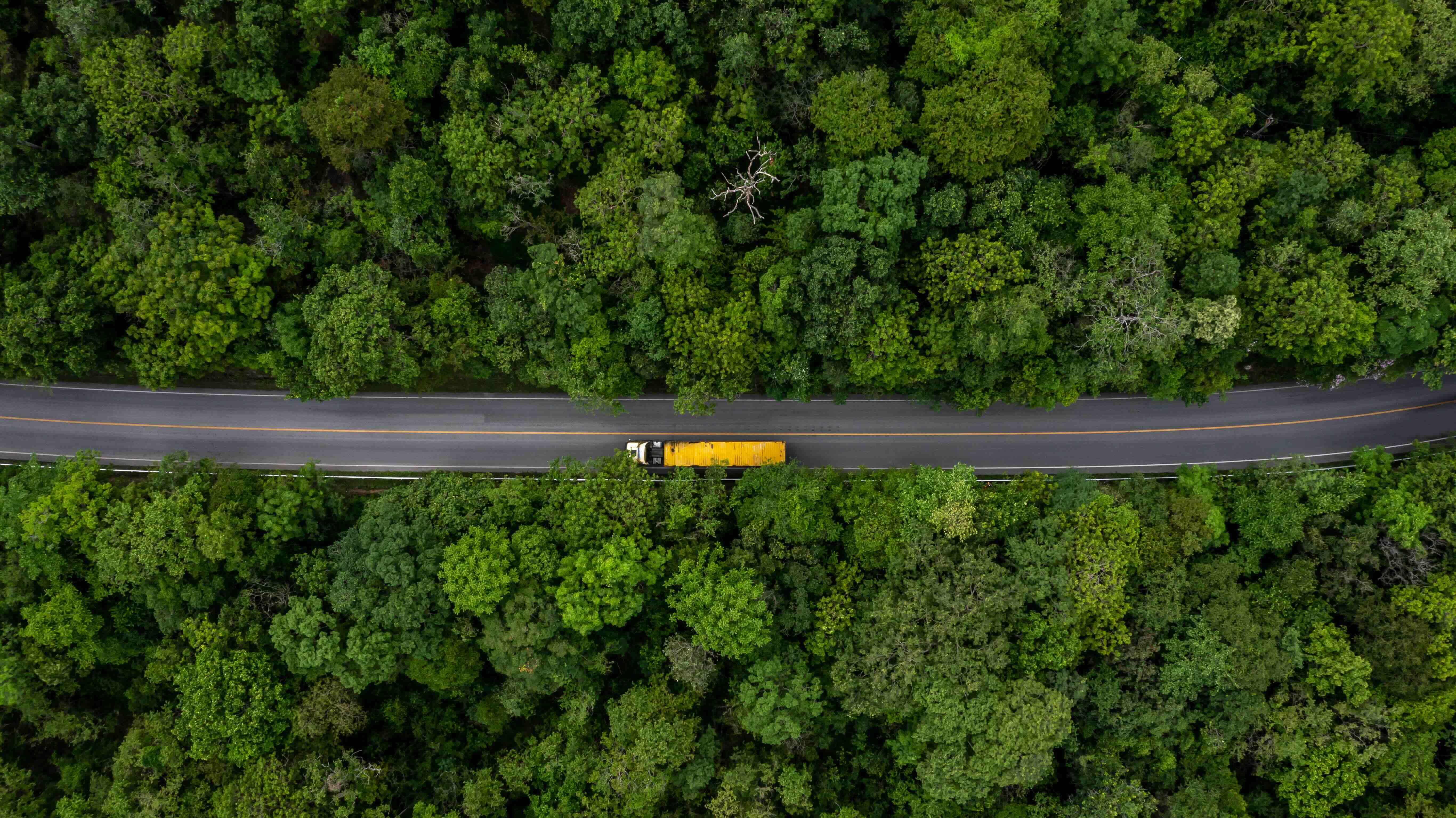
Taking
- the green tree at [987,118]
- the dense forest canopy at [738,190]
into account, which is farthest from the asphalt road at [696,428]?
the green tree at [987,118]

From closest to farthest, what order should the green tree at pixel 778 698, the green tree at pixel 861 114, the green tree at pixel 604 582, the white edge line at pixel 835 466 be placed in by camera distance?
1. the green tree at pixel 861 114
2. the green tree at pixel 604 582
3. the green tree at pixel 778 698
4. the white edge line at pixel 835 466

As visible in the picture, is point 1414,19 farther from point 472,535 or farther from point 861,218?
point 472,535

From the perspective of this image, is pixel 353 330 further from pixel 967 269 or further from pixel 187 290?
pixel 967 269

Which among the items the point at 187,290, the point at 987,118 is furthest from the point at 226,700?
the point at 987,118

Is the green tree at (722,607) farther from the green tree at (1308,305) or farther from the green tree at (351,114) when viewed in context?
the green tree at (1308,305)

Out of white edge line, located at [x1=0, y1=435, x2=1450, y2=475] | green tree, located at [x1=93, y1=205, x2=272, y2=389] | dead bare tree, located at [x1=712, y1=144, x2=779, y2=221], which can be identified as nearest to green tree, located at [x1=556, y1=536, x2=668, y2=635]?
A: white edge line, located at [x1=0, y1=435, x2=1450, y2=475]

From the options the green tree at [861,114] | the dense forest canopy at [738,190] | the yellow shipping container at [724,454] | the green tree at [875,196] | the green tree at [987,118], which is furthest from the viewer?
the yellow shipping container at [724,454]

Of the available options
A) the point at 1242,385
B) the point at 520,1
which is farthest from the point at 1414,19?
the point at 520,1
